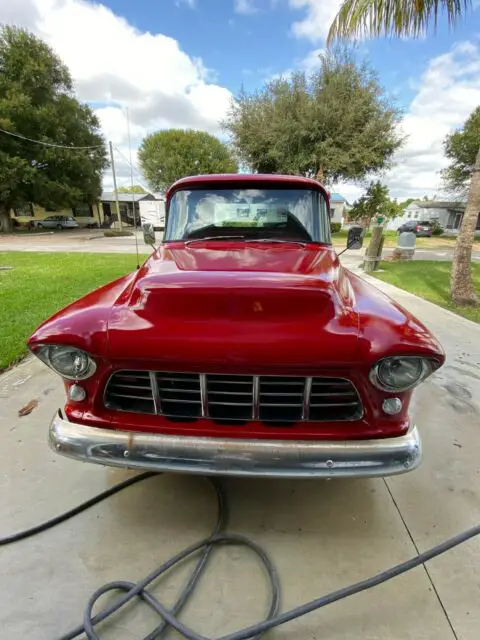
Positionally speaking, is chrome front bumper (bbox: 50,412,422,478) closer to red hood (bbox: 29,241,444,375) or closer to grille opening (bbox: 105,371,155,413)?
grille opening (bbox: 105,371,155,413)

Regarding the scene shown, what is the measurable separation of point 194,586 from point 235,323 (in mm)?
1282

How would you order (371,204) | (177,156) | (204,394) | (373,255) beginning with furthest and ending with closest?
(177,156), (371,204), (373,255), (204,394)

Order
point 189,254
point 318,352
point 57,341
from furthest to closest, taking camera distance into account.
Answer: point 189,254, point 57,341, point 318,352

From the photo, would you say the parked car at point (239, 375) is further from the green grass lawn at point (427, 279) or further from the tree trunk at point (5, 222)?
the tree trunk at point (5, 222)

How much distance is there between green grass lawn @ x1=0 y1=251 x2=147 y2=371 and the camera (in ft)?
15.6

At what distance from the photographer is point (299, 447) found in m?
1.59

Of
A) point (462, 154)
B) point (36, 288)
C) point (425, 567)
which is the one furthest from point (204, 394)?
point (462, 154)

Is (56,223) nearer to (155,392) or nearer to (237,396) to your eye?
(155,392)

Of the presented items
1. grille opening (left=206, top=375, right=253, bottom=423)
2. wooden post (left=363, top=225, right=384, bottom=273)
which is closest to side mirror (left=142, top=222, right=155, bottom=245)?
grille opening (left=206, top=375, right=253, bottom=423)

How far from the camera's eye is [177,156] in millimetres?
38625

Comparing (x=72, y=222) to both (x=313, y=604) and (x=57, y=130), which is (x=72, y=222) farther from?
(x=313, y=604)

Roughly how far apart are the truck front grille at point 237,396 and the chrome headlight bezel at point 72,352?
4.3 inches


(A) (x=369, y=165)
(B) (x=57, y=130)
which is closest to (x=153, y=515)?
(A) (x=369, y=165)

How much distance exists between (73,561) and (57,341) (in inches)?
45.8
